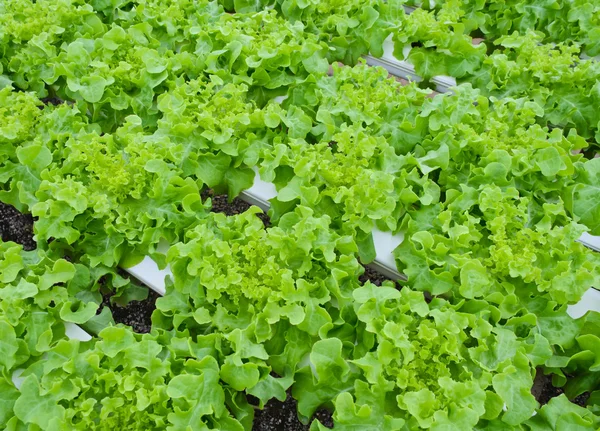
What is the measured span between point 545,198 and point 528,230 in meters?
0.42

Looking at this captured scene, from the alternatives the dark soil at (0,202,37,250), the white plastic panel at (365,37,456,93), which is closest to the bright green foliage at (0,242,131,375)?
the dark soil at (0,202,37,250)

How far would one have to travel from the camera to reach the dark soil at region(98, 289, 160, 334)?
3.01m

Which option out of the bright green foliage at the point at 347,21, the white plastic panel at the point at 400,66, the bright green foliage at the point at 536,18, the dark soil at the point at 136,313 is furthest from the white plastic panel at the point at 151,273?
the bright green foliage at the point at 536,18

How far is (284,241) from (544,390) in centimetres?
154

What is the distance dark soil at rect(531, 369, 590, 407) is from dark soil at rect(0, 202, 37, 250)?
3034mm

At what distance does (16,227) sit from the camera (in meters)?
3.53

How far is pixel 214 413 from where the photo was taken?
7.34 feet

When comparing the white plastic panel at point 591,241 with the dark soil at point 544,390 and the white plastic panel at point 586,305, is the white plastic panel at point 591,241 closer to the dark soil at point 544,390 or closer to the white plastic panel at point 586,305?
the white plastic panel at point 586,305

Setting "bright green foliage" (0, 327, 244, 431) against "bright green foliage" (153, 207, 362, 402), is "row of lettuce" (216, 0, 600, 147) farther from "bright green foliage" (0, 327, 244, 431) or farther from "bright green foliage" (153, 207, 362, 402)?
"bright green foliage" (0, 327, 244, 431)

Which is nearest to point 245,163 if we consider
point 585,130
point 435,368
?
point 435,368

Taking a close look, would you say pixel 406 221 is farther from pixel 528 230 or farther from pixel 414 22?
pixel 414 22

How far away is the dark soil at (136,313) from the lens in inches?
118

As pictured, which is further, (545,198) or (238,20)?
(238,20)

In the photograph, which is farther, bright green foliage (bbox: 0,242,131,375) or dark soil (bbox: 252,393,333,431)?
dark soil (bbox: 252,393,333,431)
